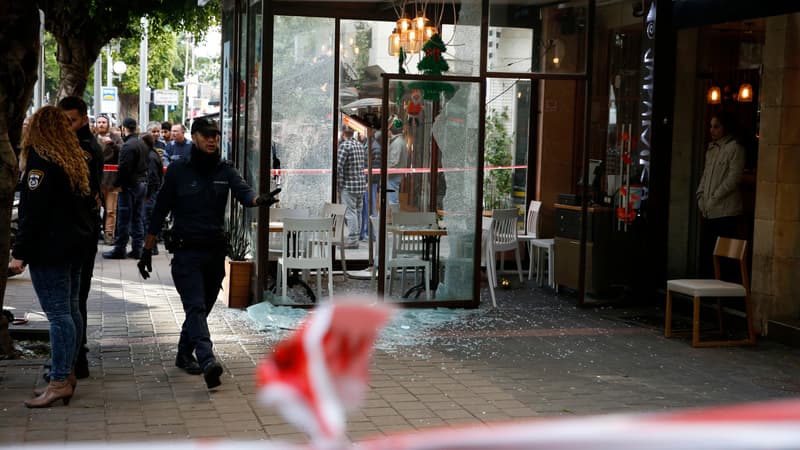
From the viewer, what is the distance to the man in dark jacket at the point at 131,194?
14148 mm

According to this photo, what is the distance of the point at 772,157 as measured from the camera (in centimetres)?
894

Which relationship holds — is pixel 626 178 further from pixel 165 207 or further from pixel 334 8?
pixel 165 207

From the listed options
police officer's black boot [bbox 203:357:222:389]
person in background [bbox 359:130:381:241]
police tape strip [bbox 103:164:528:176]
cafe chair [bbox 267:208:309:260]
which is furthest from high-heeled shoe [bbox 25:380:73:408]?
person in background [bbox 359:130:381:241]

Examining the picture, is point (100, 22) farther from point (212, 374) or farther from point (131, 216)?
point (212, 374)

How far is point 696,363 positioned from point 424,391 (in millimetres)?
2427

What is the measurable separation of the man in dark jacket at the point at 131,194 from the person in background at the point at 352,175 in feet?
9.54

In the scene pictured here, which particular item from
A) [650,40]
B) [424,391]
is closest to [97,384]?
[424,391]

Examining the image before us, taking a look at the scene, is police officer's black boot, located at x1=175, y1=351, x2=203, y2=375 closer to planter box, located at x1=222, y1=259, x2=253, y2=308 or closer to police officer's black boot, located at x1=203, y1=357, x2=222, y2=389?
police officer's black boot, located at x1=203, y1=357, x2=222, y2=389

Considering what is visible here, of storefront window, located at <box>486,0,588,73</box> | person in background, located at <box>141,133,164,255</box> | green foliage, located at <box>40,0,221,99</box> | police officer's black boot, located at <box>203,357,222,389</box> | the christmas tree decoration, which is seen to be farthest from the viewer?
green foliage, located at <box>40,0,221,99</box>

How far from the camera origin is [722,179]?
9.83 m

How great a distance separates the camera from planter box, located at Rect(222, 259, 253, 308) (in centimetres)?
1020

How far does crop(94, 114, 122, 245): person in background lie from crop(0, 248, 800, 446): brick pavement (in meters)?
5.22

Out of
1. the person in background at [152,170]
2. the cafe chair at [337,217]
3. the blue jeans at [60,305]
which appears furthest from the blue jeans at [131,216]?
the blue jeans at [60,305]

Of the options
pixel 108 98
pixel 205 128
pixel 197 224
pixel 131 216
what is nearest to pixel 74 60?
pixel 131 216
